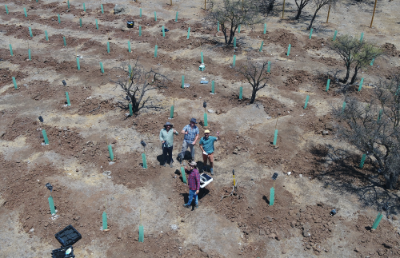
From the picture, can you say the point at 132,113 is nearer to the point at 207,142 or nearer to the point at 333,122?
the point at 207,142

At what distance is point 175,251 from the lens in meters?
8.40

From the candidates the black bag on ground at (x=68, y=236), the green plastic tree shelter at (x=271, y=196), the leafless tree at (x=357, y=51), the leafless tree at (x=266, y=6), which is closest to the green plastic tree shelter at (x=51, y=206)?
the black bag on ground at (x=68, y=236)

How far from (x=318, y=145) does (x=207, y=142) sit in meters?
5.06

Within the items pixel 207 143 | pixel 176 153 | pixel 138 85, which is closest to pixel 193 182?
pixel 207 143

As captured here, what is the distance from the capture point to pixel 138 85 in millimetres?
16094

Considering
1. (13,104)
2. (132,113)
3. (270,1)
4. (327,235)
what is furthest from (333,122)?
(270,1)

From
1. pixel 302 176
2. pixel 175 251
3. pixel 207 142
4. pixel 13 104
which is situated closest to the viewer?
pixel 175 251

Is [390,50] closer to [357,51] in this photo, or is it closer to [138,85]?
[357,51]

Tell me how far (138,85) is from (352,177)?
11.0 meters

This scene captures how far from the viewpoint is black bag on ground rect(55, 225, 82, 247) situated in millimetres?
8406

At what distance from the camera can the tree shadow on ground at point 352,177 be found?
383 inches

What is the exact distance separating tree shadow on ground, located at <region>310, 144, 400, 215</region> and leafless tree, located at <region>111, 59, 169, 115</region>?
25.5ft

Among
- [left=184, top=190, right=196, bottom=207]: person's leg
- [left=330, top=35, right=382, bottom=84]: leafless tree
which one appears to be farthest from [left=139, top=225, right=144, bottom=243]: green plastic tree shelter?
[left=330, top=35, right=382, bottom=84]: leafless tree

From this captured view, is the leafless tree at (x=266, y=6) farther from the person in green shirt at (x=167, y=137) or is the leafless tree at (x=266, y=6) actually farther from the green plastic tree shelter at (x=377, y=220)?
the green plastic tree shelter at (x=377, y=220)
